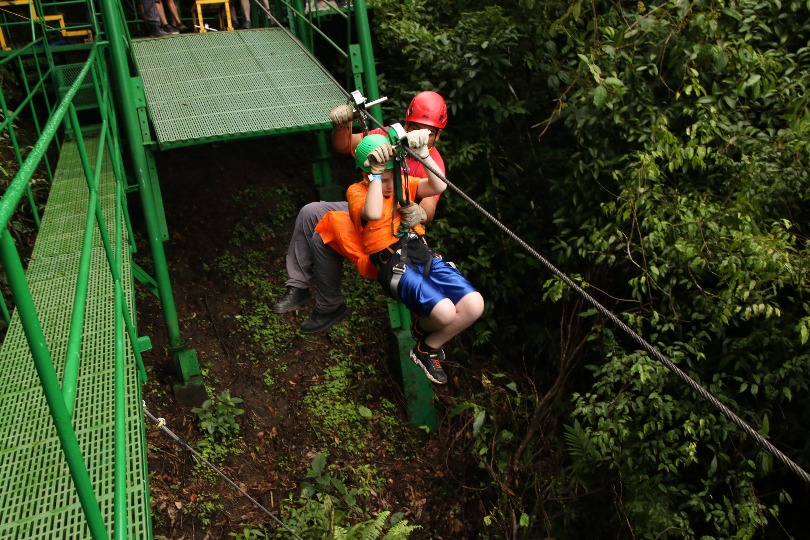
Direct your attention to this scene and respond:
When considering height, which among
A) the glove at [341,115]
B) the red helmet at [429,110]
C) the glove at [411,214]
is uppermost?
the glove at [341,115]

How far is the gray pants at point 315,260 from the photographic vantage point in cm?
452

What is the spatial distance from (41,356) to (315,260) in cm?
301

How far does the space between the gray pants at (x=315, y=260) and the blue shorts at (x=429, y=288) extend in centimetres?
80

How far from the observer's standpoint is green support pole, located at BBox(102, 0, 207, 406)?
16.4 feet

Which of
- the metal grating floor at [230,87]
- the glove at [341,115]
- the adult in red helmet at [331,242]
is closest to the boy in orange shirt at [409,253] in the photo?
the adult in red helmet at [331,242]

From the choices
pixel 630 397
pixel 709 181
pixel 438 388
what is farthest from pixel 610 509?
pixel 709 181

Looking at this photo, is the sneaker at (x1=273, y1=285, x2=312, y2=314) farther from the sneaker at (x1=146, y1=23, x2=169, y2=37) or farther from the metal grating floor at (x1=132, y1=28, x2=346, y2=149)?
the sneaker at (x1=146, y1=23, x2=169, y2=37)

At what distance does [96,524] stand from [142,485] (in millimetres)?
972

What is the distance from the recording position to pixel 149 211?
17.1 ft

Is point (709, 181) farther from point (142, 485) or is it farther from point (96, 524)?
point (96, 524)

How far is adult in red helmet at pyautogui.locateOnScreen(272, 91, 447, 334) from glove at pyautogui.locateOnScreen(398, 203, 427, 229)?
413mm

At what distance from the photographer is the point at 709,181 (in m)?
5.38

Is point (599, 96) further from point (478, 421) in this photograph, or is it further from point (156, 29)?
point (156, 29)

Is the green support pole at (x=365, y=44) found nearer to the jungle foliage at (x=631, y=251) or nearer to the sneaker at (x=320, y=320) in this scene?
the jungle foliage at (x=631, y=251)
